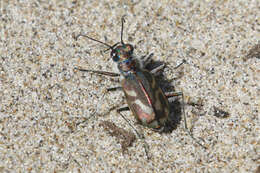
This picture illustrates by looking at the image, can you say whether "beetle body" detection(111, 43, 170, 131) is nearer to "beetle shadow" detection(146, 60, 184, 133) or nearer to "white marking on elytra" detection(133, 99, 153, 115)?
"white marking on elytra" detection(133, 99, 153, 115)

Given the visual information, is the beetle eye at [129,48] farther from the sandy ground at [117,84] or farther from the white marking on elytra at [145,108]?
the white marking on elytra at [145,108]

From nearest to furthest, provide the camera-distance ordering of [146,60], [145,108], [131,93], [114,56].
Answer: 1. [145,108]
2. [131,93]
3. [114,56]
4. [146,60]

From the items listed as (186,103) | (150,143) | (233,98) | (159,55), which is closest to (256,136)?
(233,98)

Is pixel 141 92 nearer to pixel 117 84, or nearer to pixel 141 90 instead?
pixel 141 90

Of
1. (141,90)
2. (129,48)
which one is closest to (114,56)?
(129,48)

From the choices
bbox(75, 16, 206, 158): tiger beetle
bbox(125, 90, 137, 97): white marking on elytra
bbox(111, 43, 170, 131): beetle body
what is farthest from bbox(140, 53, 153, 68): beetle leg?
bbox(125, 90, 137, 97): white marking on elytra

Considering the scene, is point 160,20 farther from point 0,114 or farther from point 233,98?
point 0,114
